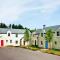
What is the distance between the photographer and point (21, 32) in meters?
67.0

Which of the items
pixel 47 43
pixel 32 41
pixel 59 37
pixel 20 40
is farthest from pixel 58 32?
pixel 20 40

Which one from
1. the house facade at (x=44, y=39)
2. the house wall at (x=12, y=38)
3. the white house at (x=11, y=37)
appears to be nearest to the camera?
the house facade at (x=44, y=39)

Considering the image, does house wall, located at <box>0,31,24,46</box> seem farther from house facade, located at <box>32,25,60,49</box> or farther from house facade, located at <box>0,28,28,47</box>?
house facade, located at <box>32,25,60,49</box>

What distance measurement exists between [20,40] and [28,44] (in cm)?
372

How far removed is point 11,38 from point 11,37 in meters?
0.33

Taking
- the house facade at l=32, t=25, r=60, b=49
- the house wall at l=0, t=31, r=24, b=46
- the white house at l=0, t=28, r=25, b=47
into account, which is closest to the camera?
the house facade at l=32, t=25, r=60, b=49

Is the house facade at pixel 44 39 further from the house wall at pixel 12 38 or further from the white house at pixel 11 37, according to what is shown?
the house wall at pixel 12 38

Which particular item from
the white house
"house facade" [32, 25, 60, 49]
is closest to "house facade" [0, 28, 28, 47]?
the white house

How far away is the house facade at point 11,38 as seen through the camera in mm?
64344

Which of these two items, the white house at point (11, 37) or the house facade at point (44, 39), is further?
the white house at point (11, 37)

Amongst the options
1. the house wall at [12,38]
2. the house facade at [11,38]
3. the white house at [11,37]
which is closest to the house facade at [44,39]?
the house facade at [11,38]

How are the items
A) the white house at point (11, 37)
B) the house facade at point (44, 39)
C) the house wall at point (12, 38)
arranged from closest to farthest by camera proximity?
the house facade at point (44, 39) → the white house at point (11, 37) → the house wall at point (12, 38)

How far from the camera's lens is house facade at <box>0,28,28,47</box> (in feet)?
211

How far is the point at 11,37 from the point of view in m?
65.4
